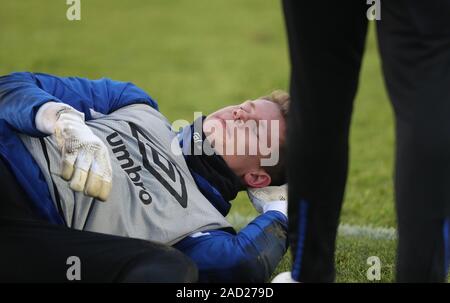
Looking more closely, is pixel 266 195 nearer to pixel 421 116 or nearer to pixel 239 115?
pixel 239 115

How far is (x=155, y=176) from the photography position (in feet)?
10.1

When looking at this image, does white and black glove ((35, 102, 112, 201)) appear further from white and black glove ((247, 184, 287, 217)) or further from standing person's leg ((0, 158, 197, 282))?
white and black glove ((247, 184, 287, 217))

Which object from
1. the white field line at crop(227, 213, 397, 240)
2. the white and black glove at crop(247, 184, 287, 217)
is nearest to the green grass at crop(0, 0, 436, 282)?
the white field line at crop(227, 213, 397, 240)

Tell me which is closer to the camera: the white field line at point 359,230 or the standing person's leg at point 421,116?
the standing person's leg at point 421,116

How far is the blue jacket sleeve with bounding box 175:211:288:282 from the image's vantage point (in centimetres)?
289

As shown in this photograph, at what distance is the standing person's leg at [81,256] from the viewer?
2.62 m

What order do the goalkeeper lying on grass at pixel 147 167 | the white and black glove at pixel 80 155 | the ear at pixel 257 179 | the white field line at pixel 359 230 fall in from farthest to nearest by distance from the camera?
the white field line at pixel 359 230 < the ear at pixel 257 179 < the goalkeeper lying on grass at pixel 147 167 < the white and black glove at pixel 80 155

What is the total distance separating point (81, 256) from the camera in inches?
105

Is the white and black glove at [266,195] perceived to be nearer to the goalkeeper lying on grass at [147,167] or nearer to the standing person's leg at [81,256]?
the goalkeeper lying on grass at [147,167]

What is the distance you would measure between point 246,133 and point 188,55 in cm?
637

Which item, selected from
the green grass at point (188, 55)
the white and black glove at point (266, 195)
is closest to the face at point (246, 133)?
the white and black glove at point (266, 195)

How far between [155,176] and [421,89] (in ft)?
4.25

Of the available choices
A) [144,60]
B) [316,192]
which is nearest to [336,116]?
[316,192]

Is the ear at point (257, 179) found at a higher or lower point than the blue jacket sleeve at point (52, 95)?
lower
